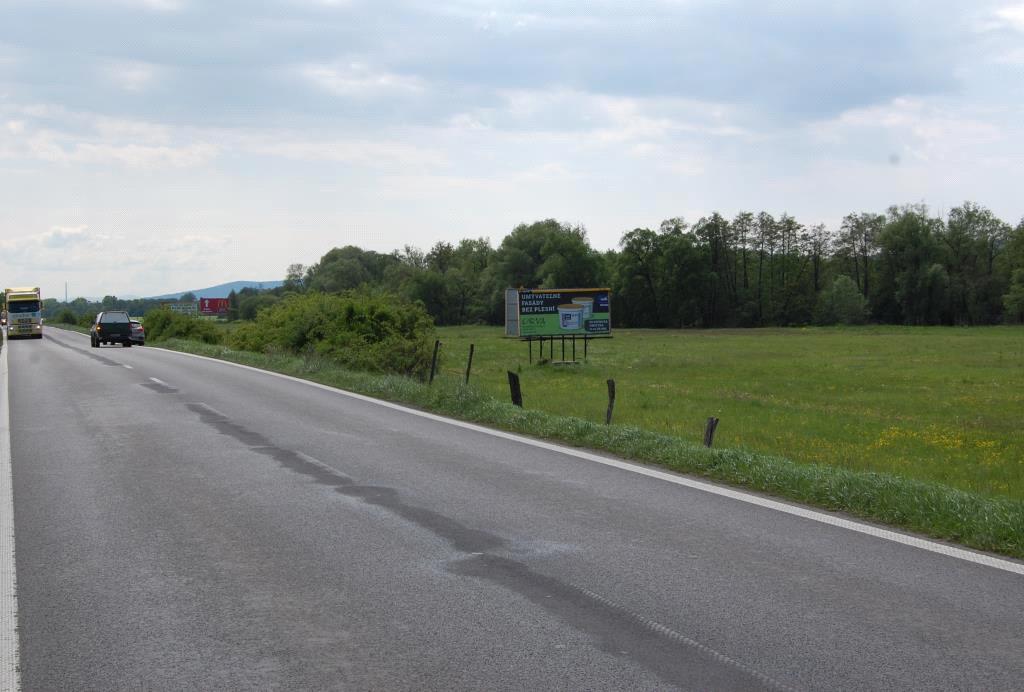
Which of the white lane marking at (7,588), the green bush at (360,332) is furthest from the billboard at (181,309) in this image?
the white lane marking at (7,588)

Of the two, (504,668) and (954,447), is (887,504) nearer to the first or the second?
(504,668)

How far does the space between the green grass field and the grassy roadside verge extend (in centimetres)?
293

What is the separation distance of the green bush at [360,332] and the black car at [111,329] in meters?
15.6

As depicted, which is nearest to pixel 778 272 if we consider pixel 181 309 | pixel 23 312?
pixel 181 309

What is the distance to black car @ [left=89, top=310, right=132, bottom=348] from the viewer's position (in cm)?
5016

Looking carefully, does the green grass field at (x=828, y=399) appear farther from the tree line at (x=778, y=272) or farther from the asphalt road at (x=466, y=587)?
the tree line at (x=778, y=272)

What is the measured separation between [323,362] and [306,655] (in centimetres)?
2237

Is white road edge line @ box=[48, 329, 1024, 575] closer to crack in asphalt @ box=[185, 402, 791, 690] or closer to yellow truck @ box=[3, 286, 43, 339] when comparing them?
crack in asphalt @ box=[185, 402, 791, 690]

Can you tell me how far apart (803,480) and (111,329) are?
158 ft

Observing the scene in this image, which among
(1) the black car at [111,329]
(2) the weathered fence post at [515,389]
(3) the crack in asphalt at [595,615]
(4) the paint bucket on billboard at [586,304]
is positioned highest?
(4) the paint bucket on billboard at [586,304]

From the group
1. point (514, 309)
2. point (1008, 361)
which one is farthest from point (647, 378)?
point (1008, 361)

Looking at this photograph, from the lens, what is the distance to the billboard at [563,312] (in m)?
44.2

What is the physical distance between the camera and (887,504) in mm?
8148

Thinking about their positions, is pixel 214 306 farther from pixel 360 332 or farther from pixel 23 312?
pixel 360 332
